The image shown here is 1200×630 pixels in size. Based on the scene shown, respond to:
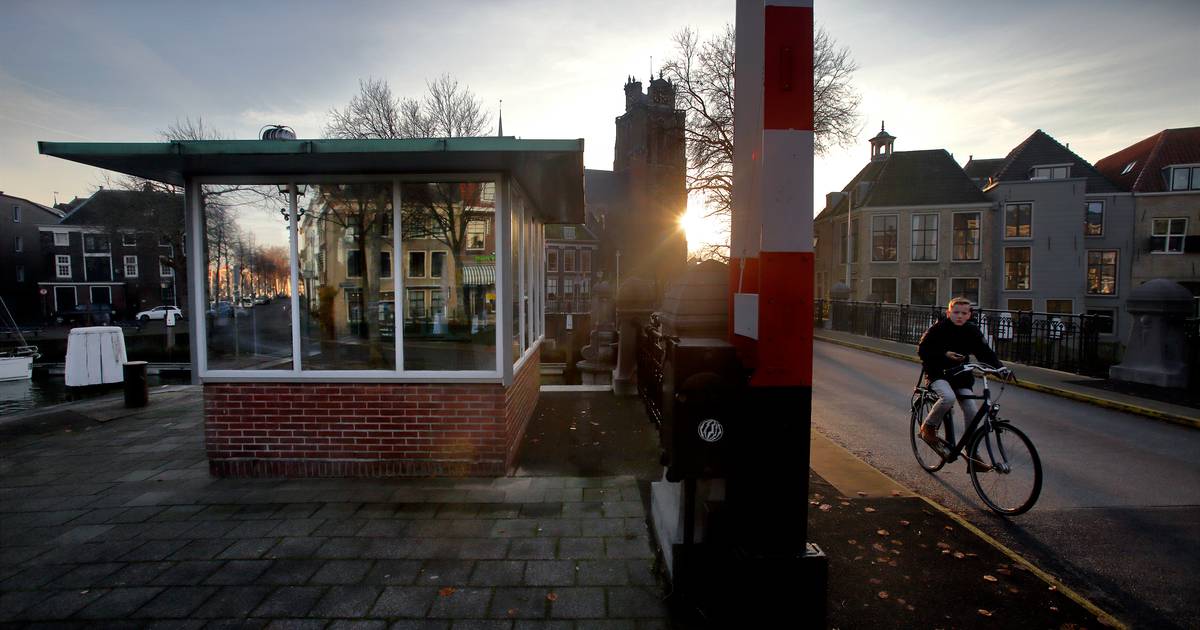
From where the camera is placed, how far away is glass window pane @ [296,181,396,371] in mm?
5418

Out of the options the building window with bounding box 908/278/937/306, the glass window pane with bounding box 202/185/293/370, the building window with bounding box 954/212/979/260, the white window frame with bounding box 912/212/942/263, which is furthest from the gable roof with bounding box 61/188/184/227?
the building window with bounding box 954/212/979/260

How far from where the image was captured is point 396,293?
5.43 meters

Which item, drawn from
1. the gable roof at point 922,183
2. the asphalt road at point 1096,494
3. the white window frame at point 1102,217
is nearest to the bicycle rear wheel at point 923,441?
the asphalt road at point 1096,494

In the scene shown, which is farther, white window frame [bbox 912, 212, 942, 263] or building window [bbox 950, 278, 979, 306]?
white window frame [bbox 912, 212, 942, 263]

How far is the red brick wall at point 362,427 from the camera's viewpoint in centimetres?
521

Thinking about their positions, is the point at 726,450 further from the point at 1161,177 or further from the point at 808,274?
the point at 1161,177

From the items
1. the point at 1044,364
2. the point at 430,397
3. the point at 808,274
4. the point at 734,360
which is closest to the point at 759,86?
the point at 808,274

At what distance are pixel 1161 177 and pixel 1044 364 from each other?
33.4 m

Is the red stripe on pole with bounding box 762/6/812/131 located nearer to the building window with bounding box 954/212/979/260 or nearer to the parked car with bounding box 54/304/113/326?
the building window with bounding box 954/212/979/260

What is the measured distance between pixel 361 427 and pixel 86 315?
2226 inches

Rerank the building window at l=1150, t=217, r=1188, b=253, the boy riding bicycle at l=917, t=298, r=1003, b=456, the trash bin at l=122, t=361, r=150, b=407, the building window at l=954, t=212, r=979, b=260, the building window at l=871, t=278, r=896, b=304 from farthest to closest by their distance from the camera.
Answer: the building window at l=871, t=278, r=896, b=304 < the building window at l=954, t=212, r=979, b=260 < the building window at l=1150, t=217, r=1188, b=253 < the trash bin at l=122, t=361, r=150, b=407 < the boy riding bicycle at l=917, t=298, r=1003, b=456

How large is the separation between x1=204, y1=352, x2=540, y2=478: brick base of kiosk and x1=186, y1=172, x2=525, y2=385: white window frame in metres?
0.08

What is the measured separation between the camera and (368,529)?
4.07 meters

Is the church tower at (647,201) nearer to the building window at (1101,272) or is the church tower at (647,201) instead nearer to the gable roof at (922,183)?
the gable roof at (922,183)
